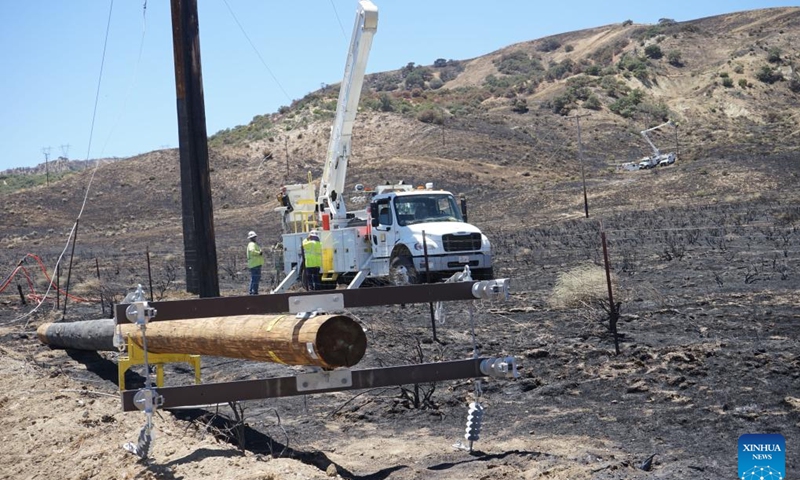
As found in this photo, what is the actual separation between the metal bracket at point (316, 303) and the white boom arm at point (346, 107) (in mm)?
15083

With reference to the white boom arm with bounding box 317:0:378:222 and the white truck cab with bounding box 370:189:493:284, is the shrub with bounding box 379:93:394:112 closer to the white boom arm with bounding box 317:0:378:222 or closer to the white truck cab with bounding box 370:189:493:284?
the white boom arm with bounding box 317:0:378:222

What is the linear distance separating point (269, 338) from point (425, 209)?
14.1 m

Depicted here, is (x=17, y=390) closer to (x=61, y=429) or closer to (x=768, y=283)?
(x=61, y=429)

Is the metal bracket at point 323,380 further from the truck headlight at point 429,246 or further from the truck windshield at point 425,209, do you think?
the truck windshield at point 425,209

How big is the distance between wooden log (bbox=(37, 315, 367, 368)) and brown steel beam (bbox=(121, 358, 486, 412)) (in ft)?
0.66

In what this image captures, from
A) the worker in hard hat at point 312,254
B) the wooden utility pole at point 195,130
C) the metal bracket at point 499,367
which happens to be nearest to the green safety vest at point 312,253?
the worker in hard hat at point 312,254

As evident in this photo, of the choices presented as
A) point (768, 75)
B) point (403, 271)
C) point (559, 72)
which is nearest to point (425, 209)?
point (403, 271)

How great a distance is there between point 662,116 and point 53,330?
2611 inches

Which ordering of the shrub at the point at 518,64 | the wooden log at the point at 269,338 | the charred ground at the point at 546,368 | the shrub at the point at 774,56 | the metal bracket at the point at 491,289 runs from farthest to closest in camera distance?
the shrub at the point at 518,64 → the shrub at the point at 774,56 → the charred ground at the point at 546,368 → the metal bracket at the point at 491,289 → the wooden log at the point at 269,338

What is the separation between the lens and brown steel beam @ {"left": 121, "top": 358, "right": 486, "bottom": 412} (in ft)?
24.7

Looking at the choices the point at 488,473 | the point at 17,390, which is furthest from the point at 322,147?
the point at 488,473

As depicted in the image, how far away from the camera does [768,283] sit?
18328 millimetres

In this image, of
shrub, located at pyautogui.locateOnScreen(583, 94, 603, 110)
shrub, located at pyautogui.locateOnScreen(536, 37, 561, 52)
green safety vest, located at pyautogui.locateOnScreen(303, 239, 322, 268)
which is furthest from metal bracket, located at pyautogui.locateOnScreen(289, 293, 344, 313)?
shrub, located at pyautogui.locateOnScreen(536, 37, 561, 52)

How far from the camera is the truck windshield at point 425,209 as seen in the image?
21.4 metres
